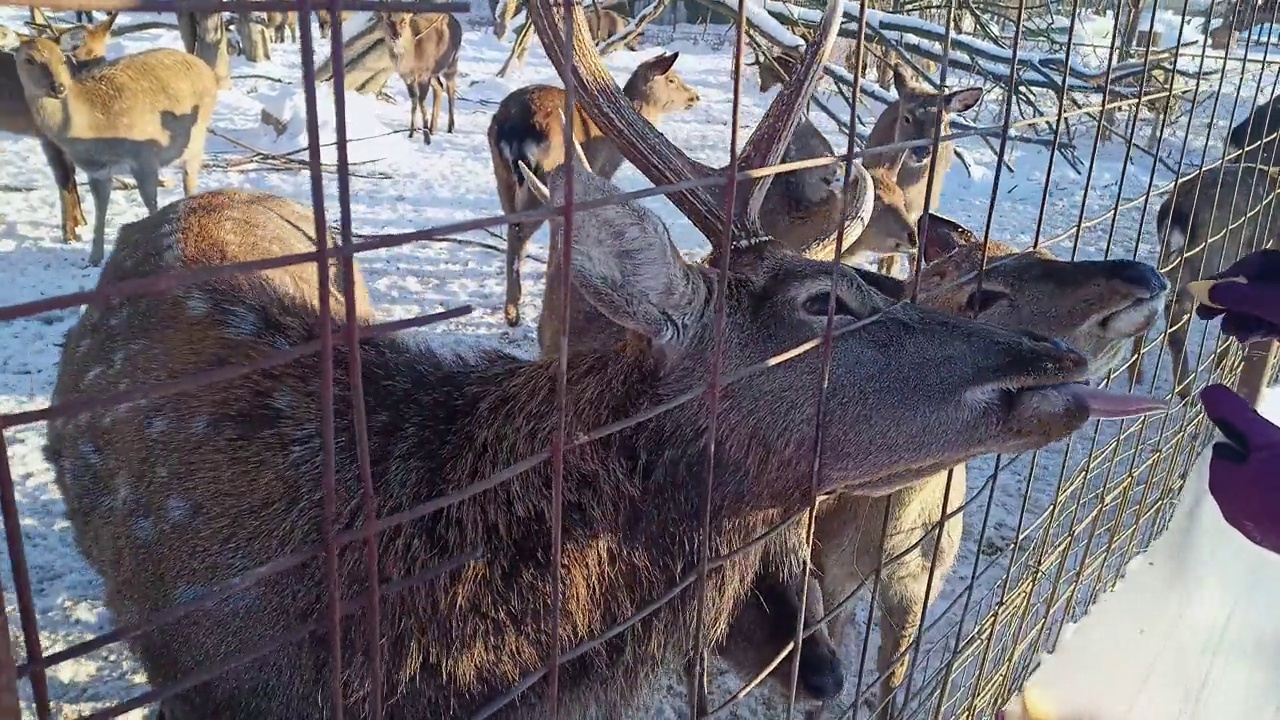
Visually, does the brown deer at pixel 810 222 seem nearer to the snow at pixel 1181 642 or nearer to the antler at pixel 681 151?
the antler at pixel 681 151

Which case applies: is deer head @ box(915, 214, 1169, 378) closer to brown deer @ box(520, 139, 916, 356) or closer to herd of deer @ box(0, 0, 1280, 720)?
herd of deer @ box(0, 0, 1280, 720)

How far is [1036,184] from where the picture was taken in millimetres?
12000

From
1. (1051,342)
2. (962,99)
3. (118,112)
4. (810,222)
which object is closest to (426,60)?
(118,112)

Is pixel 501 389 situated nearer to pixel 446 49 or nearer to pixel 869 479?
pixel 869 479

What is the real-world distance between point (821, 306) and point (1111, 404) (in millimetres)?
647

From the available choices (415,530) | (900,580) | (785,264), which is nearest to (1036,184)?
(900,580)

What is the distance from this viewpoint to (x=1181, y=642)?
9.86 feet

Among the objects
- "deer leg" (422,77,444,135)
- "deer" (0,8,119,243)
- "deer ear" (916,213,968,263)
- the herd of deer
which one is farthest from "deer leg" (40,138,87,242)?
"deer ear" (916,213,968,263)

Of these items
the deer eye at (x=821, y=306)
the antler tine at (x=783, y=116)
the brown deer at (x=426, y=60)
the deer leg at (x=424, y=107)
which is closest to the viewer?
the deer eye at (x=821, y=306)

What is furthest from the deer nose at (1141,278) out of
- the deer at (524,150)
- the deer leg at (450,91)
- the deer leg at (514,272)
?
the deer leg at (450,91)

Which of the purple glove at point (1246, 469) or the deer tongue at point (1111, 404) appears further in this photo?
the purple glove at point (1246, 469)

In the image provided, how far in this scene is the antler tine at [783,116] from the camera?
7.56 feet

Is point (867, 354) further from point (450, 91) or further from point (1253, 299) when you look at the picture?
point (450, 91)

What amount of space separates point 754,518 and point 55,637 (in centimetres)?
300
